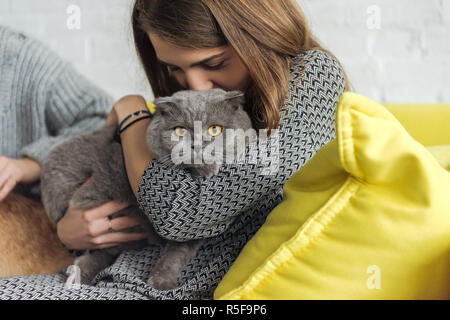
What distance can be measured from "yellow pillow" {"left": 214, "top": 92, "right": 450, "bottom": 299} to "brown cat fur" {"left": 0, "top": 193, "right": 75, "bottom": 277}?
26.3 inches

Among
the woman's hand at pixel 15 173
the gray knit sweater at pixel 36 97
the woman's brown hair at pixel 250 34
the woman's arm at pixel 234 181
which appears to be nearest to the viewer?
the woman's arm at pixel 234 181

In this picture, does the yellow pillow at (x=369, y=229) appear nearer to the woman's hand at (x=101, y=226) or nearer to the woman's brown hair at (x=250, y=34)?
the woman's brown hair at (x=250, y=34)

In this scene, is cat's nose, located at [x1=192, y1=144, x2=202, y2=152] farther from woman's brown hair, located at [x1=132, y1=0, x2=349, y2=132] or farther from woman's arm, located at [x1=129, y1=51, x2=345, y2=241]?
woman's brown hair, located at [x1=132, y1=0, x2=349, y2=132]

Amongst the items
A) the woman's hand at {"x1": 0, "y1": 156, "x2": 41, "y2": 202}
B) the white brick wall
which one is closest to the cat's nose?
the woman's hand at {"x1": 0, "y1": 156, "x2": 41, "y2": 202}

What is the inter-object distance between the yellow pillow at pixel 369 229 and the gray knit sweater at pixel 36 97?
3.25 ft

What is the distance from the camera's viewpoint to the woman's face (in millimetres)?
1002

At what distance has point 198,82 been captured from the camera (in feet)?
3.45

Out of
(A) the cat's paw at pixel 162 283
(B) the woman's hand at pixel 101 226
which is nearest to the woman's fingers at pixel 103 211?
(B) the woman's hand at pixel 101 226

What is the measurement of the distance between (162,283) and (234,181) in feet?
0.92

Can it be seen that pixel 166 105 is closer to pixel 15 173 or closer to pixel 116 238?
pixel 116 238

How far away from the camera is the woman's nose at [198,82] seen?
105 centimetres

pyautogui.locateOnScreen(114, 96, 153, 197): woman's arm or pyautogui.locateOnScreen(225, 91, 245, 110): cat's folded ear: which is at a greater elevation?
pyautogui.locateOnScreen(225, 91, 245, 110): cat's folded ear
